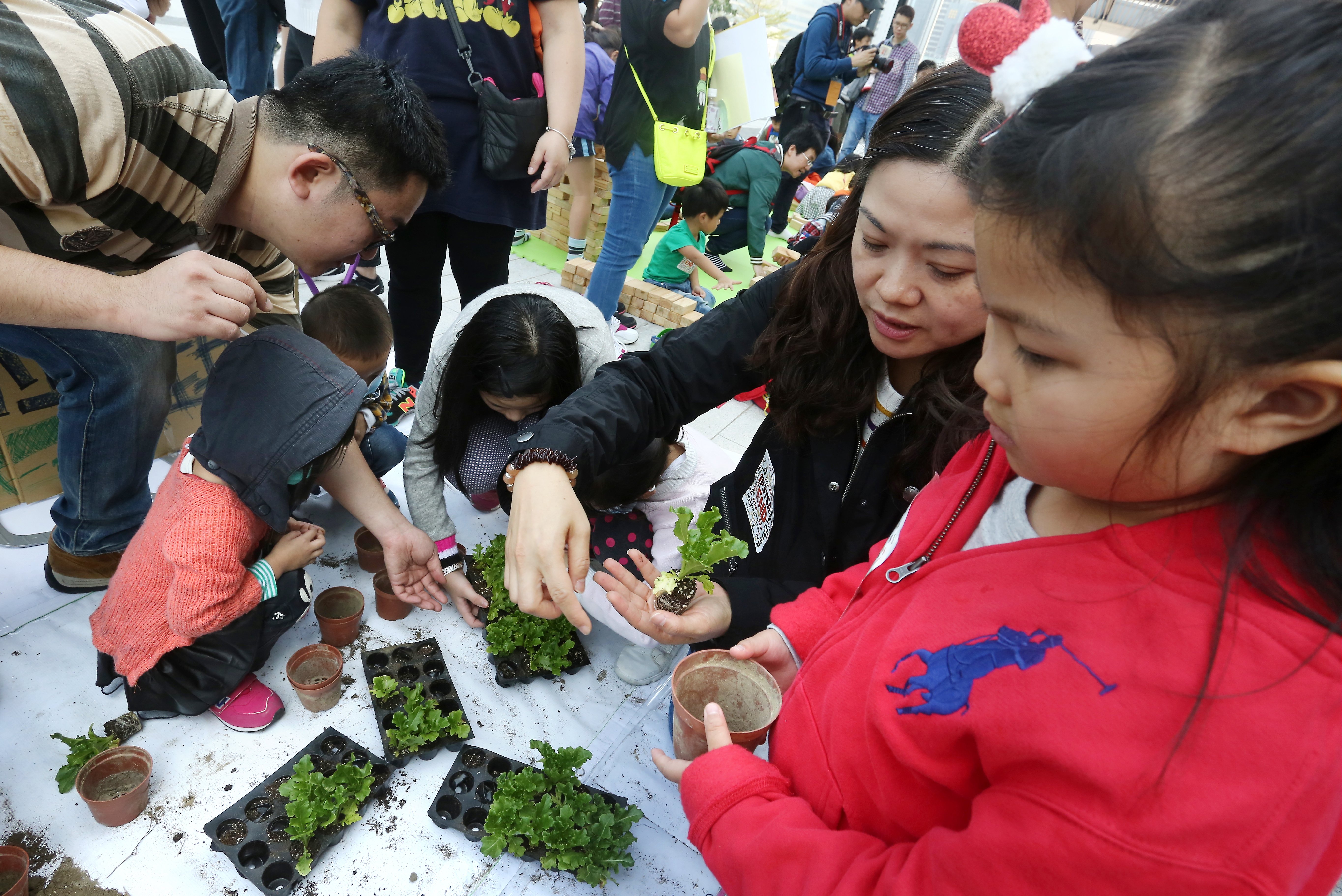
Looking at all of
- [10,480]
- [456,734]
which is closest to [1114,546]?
[456,734]

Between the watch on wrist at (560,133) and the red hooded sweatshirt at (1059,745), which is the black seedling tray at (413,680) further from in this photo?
the watch on wrist at (560,133)

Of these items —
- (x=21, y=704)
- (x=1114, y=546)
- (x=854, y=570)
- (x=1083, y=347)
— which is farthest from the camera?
(x=21, y=704)

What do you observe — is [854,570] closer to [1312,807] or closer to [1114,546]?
[1114,546]

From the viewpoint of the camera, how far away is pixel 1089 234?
0.57 m

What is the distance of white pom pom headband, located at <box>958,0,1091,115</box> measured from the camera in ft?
2.16

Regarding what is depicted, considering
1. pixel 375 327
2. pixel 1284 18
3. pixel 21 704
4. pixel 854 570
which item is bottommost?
pixel 21 704

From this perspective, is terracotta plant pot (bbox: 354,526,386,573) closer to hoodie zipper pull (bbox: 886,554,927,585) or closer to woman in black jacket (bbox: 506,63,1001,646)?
woman in black jacket (bbox: 506,63,1001,646)

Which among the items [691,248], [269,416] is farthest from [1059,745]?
[691,248]

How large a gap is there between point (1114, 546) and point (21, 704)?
2.45 meters

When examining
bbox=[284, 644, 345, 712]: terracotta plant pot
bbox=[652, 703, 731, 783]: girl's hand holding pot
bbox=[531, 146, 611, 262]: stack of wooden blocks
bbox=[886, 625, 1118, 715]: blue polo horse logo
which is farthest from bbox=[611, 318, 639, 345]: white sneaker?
bbox=[886, 625, 1118, 715]: blue polo horse logo

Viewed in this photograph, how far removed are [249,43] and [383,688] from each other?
13.5 ft

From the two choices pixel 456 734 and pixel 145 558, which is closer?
pixel 145 558

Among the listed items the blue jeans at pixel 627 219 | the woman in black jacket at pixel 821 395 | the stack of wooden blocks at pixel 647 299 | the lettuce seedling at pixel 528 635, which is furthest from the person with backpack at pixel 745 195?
the lettuce seedling at pixel 528 635

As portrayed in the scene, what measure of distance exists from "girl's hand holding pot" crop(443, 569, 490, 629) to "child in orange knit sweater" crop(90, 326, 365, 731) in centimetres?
51
